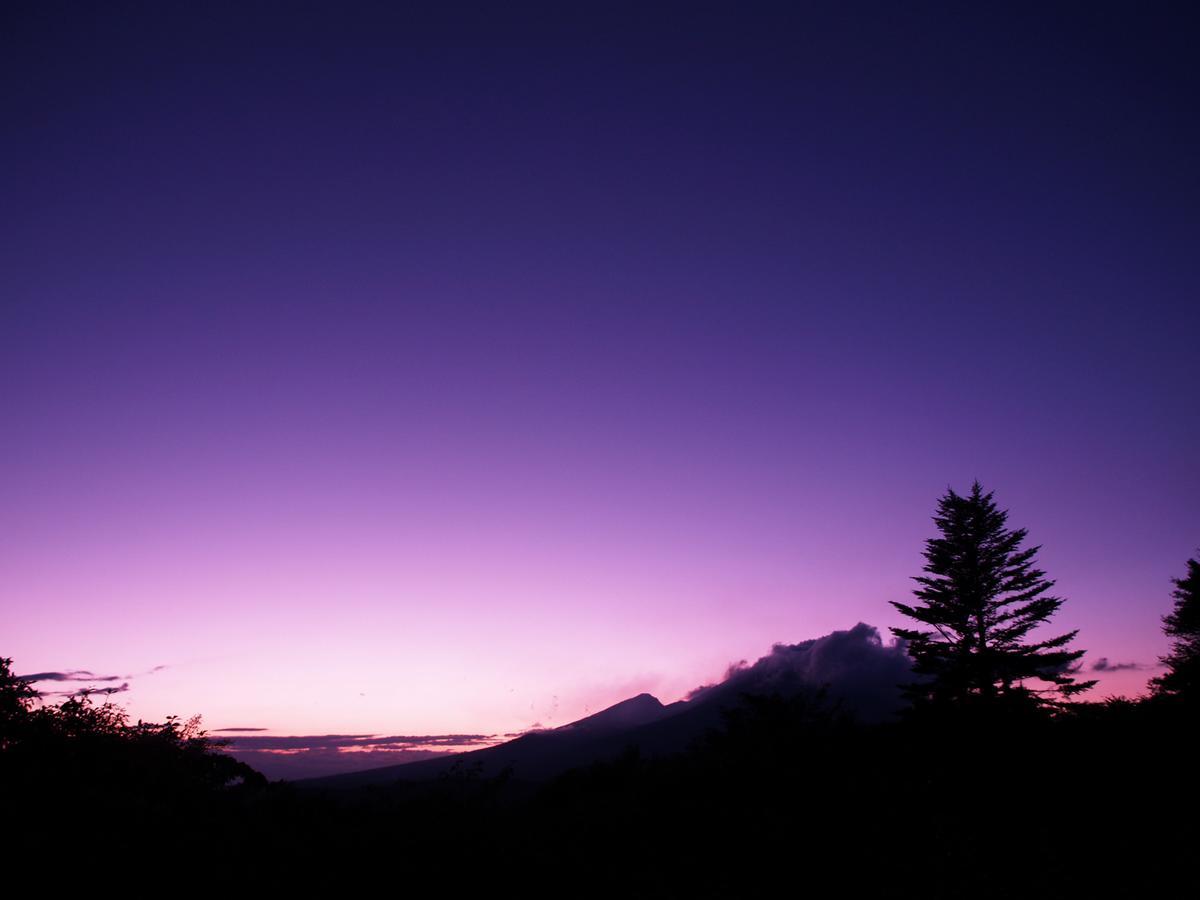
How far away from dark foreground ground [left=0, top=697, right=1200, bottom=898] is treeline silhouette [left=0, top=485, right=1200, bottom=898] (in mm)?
51

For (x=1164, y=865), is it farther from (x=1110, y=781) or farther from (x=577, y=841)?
(x=577, y=841)

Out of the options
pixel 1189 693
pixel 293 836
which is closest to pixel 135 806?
pixel 293 836

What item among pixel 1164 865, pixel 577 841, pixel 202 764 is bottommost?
pixel 202 764

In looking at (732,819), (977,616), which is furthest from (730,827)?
(977,616)

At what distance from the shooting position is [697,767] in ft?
59.1

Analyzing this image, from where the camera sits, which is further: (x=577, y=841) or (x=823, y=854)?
(x=577, y=841)

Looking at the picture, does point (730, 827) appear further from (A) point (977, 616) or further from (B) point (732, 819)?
(A) point (977, 616)

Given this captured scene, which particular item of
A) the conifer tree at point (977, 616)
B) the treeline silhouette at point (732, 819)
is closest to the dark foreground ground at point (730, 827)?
the treeline silhouette at point (732, 819)

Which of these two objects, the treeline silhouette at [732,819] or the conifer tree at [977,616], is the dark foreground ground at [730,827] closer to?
the treeline silhouette at [732,819]

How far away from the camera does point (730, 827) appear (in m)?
12.2

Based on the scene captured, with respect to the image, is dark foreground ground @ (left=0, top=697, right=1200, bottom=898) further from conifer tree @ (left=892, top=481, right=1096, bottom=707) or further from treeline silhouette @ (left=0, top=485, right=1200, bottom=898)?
conifer tree @ (left=892, top=481, right=1096, bottom=707)

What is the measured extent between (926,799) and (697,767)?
22.3 ft

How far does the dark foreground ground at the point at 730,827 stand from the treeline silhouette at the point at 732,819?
51mm

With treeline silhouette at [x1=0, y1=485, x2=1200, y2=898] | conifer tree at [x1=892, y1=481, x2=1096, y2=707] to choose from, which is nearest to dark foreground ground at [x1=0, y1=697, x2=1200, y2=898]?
treeline silhouette at [x1=0, y1=485, x2=1200, y2=898]
